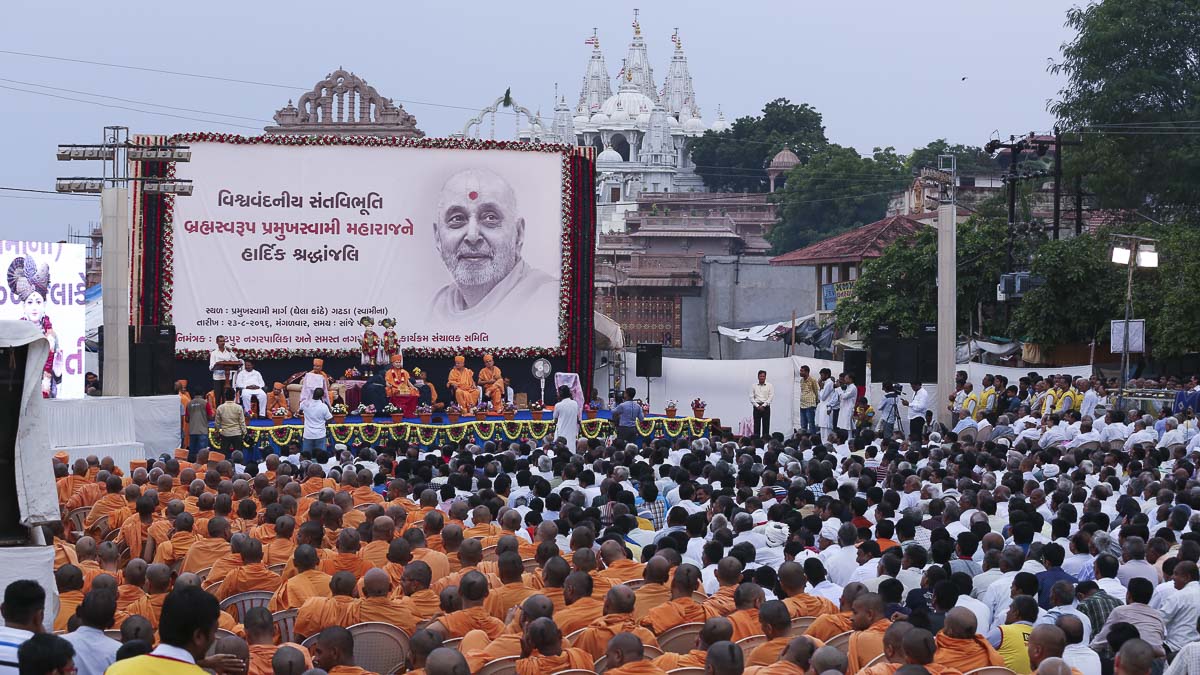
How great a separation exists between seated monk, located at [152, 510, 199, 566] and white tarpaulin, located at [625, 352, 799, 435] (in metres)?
15.1

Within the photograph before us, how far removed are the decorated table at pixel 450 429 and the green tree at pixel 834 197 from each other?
146 ft

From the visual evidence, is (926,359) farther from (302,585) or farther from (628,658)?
(628,658)

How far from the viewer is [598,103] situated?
110 m

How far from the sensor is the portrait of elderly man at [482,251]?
24.3 meters

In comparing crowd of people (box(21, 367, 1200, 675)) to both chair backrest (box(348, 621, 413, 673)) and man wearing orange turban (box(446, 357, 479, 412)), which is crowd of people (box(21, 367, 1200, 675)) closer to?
chair backrest (box(348, 621, 413, 673))

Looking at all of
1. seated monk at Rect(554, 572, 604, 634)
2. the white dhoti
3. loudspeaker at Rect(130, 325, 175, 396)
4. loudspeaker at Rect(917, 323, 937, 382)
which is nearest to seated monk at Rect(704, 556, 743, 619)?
seated monk at Rect(554, 572, 604, 634)

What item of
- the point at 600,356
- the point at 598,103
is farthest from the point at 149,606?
the point at 598,103

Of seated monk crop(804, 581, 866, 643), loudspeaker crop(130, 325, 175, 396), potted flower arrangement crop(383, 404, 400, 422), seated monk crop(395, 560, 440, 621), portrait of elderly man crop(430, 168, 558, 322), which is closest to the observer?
seated monk crop(804, 581, 866, 643)

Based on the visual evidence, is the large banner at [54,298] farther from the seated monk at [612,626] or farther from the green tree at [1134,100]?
the green tree at [1134,100]

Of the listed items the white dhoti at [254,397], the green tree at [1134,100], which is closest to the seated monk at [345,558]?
the white dhoti at [254,397]

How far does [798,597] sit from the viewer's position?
306 inches

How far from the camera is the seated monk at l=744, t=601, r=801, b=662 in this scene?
685 centimetres

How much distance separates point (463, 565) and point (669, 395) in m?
17.8

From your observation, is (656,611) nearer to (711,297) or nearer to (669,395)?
(669,395)
